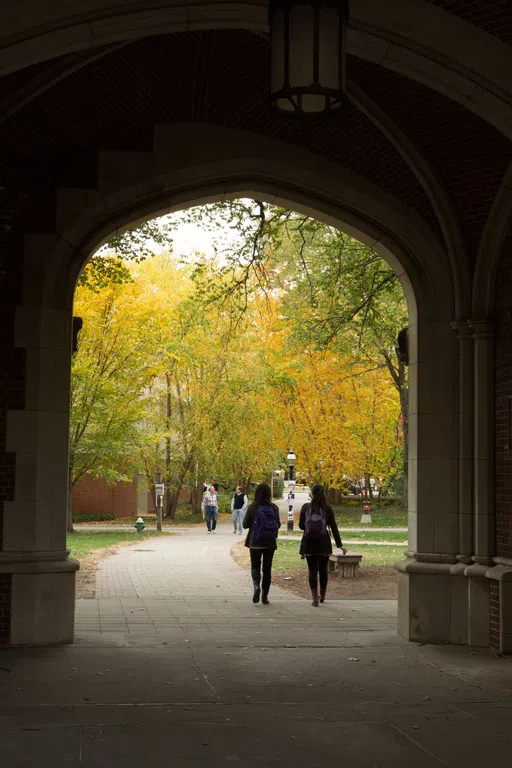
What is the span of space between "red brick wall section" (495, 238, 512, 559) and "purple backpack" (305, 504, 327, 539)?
3437mm

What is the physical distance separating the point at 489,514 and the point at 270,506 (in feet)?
13.0

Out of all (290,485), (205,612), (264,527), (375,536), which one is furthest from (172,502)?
(205,612)

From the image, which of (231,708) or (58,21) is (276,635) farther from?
(58,21)

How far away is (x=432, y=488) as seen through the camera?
35.1ft

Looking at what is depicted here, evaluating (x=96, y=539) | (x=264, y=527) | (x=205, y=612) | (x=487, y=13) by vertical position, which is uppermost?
(x=487, y=13)

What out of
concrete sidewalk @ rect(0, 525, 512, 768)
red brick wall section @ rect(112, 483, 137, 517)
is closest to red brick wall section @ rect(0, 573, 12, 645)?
concrete sidewalk @ rect(0, 525, 512, 768)

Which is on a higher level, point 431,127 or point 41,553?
point 431,127

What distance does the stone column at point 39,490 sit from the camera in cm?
985

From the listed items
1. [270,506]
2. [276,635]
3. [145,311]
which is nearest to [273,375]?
[145,311]

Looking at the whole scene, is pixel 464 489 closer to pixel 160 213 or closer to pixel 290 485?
pixel 160 213

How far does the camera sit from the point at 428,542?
10.6 meters

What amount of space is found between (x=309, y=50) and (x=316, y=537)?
31.2 ft

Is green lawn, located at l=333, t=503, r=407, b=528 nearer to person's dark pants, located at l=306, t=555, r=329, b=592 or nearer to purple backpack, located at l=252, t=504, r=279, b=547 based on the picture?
person's dark pants, located at l=306, t=555, r=329, b=592

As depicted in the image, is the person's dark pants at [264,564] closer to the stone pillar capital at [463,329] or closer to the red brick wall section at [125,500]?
the stone pillar capital at [463,329]
